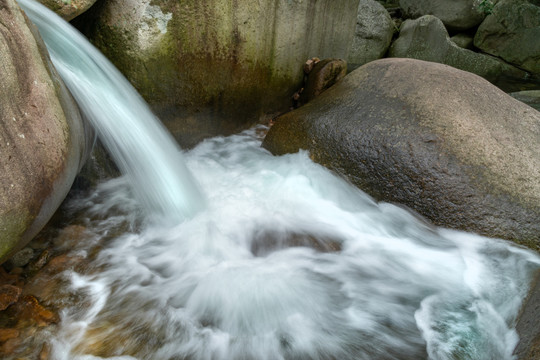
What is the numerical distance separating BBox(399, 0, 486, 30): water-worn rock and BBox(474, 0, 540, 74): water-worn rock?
1.22 ft

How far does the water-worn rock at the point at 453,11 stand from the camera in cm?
1064

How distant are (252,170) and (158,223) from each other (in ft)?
3.97

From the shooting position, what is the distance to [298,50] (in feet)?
14.4

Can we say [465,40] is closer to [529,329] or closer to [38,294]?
[529,329]

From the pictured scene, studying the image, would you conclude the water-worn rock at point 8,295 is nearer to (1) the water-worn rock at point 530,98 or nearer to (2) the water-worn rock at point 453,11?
(1) the water-worn rock at point 530,98

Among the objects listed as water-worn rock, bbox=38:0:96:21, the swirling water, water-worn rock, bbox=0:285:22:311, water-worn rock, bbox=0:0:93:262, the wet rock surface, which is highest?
water-worn rock, bbox=38:0:96:21

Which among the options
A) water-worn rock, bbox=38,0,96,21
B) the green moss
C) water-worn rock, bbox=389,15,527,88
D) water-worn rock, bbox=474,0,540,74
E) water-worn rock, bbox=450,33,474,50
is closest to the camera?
the green moss

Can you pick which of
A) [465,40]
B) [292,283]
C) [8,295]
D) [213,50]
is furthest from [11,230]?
[465,40]

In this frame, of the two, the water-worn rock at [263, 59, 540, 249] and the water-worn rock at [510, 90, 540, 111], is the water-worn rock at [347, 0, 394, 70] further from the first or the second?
the water-worn rock at [263, 59, 540, 249]

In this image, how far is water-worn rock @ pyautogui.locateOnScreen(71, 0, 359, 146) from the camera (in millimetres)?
3125

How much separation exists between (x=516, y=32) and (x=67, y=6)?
11687 mm

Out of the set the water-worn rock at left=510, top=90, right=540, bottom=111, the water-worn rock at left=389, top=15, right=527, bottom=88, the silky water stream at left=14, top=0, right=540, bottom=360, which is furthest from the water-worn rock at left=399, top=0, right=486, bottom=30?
the silky water stream at left=14, top=0, right=540, bottom=360

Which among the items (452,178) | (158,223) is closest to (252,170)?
(158,223)

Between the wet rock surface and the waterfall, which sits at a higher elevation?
the waterfall
